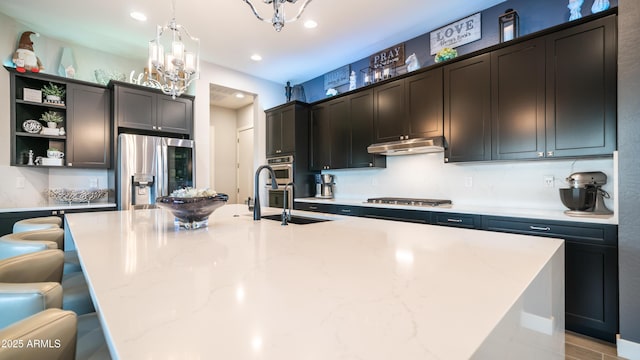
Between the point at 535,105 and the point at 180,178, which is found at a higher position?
the point at 535,105

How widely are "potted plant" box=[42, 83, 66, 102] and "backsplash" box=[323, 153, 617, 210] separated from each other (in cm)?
389

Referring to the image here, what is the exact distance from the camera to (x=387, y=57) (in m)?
3.98

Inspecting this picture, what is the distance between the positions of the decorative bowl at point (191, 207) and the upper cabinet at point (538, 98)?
8.12ft

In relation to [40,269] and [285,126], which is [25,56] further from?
[40,269]

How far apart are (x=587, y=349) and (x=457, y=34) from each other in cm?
310

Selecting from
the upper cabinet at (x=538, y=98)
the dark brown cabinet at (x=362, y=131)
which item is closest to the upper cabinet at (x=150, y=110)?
the dark brown cabinet at (x=362, y=131)

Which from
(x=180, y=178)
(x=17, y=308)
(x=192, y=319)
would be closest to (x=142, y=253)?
(x=17, y=308)

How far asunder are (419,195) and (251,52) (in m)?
2.98

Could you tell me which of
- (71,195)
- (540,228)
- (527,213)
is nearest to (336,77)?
(527,213)

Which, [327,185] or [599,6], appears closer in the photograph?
[599,6]

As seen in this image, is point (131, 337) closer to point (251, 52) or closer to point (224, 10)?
point (224, 10)

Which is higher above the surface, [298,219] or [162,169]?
[162,169]

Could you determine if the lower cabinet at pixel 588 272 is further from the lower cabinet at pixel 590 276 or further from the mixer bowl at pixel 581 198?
the mixer bowl at pixel 581 198

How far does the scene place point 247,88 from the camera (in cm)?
492
